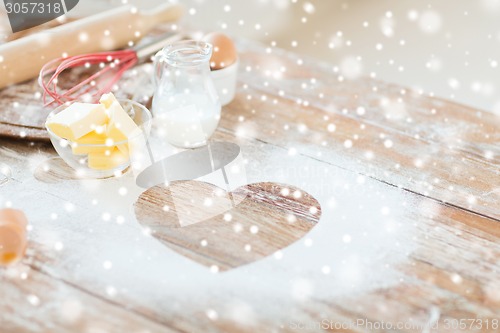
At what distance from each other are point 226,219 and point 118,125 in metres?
0.21

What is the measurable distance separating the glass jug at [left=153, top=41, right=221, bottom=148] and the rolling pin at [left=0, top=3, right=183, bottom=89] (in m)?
0.28

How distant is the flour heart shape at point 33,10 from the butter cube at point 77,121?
499 mm

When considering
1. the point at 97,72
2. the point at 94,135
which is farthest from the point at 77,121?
the point at 97,72

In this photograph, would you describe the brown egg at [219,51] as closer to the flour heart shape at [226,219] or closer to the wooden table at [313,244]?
the wooden table at [313,244]

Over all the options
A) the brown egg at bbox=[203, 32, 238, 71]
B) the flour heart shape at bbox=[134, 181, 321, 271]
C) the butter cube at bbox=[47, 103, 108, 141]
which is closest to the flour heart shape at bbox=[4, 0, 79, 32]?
the brown egg at bbox=[203, 32, 238, 71]

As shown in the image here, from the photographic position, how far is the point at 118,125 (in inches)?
36.0

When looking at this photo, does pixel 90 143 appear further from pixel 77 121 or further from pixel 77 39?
pixel 77 39

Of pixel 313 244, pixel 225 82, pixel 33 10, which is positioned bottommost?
pixel 313 244

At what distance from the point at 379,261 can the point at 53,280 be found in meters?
0.41

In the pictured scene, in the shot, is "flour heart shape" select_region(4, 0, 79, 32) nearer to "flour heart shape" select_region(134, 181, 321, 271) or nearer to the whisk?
the whisk

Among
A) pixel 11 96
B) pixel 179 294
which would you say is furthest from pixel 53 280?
pixel 11 96

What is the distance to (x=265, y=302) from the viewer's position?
75cm

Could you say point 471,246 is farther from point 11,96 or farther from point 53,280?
point 11,96

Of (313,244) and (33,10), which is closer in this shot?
(313,244)
